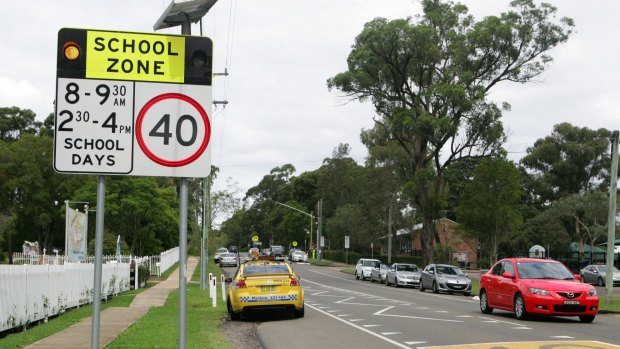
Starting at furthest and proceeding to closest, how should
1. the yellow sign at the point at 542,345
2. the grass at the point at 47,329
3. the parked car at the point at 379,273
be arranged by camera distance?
the parked car at the point at 379,273 < the grass at the point at 47,329 < the yellow sign at the point at 542,345

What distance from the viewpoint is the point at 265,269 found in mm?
19219

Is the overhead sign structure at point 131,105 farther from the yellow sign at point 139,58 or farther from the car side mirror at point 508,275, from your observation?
the car side mirror at point 508,275

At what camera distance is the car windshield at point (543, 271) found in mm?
18891

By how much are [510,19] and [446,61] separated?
179 inches

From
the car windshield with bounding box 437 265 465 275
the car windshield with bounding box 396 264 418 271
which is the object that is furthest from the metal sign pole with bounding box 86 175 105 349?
the car windshield with bounding box 396 264 418 271

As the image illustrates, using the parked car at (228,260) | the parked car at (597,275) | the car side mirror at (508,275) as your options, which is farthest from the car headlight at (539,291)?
the parked car at (228,260)

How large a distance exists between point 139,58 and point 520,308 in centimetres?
1488

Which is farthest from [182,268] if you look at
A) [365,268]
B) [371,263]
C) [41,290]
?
[371,263]

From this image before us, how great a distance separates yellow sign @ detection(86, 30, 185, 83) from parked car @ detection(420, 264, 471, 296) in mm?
30022

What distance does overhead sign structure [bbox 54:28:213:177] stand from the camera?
5465 mm

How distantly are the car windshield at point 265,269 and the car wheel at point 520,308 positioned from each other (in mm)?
5746

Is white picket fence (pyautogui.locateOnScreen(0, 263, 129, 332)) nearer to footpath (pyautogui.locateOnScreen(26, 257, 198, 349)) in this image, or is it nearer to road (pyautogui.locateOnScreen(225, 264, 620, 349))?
footpath (pyautogui.locateOnScreen(26, 257, 198, 349))

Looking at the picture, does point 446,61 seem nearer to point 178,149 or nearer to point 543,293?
point 543,293

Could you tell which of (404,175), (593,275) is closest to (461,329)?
(593,275)
